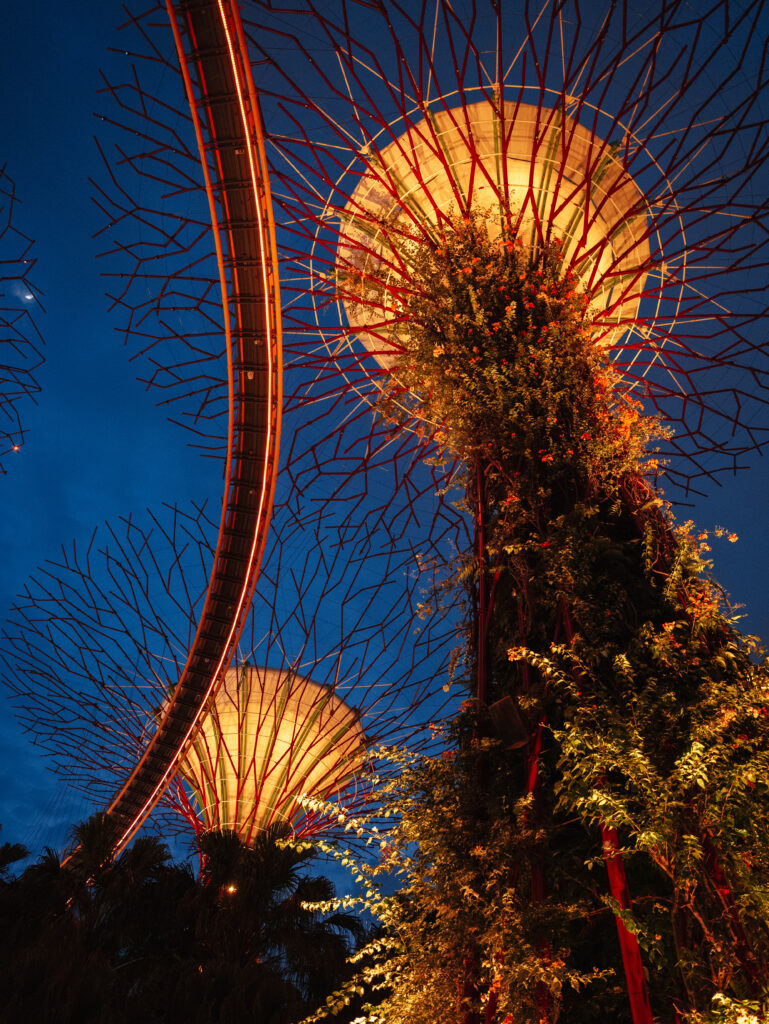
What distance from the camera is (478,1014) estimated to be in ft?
17.4

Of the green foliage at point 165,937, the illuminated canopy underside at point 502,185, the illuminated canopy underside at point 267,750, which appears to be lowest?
the green foliage at point 165,937

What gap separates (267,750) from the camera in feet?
59.9

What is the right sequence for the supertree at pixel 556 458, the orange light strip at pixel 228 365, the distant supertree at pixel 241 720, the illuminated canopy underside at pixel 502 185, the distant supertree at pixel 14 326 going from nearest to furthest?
1. the supertree at pixel 556 458
2. the distant supertree at pixel 14 326
3. the orange light strip at pixel 228 365
4. the illuminated canopy underside at pixel 502 185
5. the distant supertree at pixel 241 720

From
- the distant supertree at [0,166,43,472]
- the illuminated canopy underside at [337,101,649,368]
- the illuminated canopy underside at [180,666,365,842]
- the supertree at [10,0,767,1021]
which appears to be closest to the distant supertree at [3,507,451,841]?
the illuminated canopy underside at [180,666,365,842]

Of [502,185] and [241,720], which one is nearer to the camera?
[502,185]

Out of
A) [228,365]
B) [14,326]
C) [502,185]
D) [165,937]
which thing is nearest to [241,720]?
[165,937]

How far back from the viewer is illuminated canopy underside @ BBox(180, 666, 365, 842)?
57.7 feet

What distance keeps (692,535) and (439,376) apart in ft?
12.2

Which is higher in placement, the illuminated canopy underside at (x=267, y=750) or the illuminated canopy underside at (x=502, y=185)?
the illuminated canopy underside at (x=502, y=185)

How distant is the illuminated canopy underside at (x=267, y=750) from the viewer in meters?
17.6

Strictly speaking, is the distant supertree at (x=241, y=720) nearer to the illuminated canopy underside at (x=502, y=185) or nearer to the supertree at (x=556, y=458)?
the supertree at (x=556, y=458)

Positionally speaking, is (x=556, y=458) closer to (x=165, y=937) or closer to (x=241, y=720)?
(x=165, y=937)

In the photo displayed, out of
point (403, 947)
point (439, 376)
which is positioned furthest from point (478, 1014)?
point (439, 376)

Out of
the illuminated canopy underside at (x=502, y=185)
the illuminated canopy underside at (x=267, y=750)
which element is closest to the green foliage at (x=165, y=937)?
the illuminated canopy underside at (x=267, y=750)
